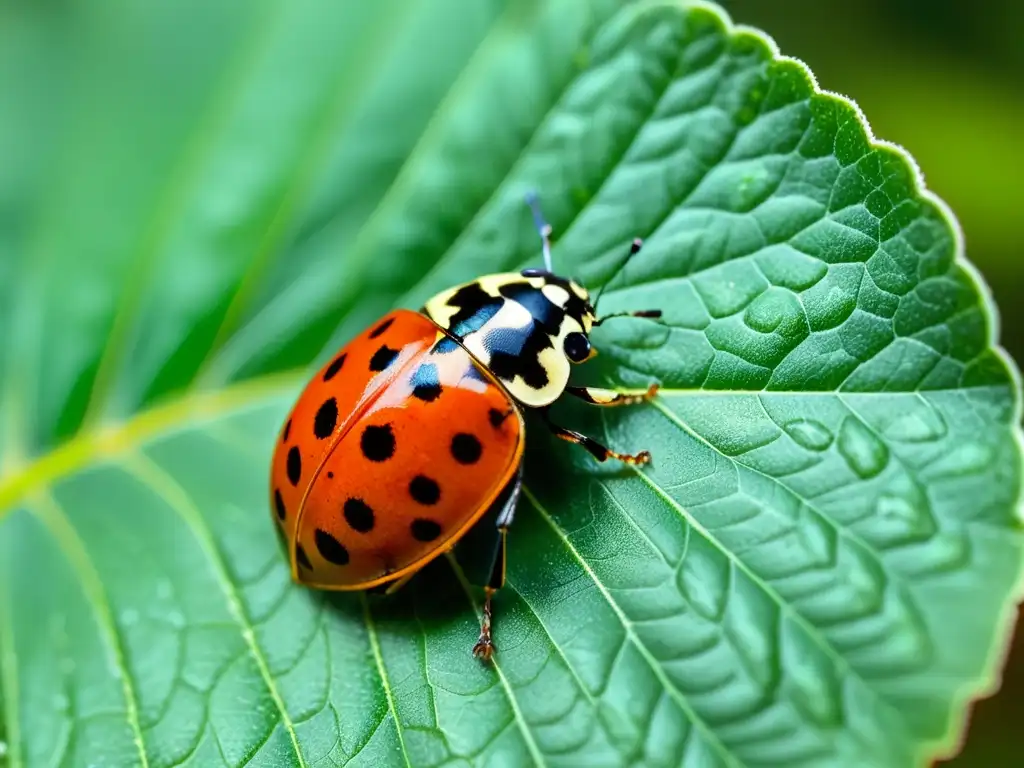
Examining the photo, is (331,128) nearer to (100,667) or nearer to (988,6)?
(100,667)

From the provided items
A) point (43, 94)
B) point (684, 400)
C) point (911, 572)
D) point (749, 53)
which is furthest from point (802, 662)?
point (43, 94)

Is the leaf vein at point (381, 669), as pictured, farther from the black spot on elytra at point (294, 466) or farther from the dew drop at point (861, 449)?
the dew drop at point (861, 449)

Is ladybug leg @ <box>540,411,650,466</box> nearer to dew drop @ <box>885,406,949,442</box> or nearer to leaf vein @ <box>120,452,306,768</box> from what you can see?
dew drop @ <box>885,406,949,442</box>

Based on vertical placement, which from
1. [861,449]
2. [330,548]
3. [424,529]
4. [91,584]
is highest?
[861,449]

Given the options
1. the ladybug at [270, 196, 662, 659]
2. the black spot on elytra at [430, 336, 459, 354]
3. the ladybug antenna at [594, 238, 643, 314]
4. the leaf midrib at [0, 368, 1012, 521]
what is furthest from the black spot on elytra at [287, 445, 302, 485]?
the ladybug antenna at [594, 238, 643, 314]

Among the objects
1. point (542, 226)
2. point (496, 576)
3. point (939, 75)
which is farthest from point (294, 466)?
point (939, 75)

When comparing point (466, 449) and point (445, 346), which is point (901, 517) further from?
point (445, 346)
